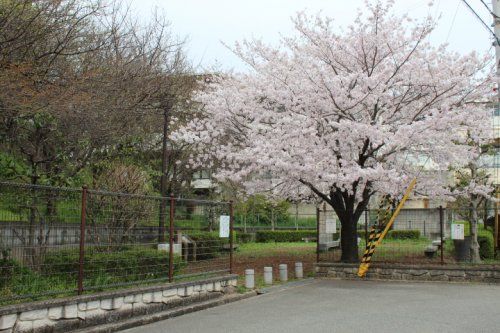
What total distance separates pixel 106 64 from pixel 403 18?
29.4 ft

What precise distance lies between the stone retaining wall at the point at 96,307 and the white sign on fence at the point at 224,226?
1222mm

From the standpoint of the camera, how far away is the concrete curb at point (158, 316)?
26.6 ft

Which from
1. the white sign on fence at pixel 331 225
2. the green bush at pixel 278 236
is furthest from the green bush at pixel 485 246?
the green bush at pixel 278 236

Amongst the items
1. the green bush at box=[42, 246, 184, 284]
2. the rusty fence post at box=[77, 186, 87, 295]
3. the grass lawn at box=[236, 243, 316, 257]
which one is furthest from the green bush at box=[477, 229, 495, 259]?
the rusty fence post at box=[77, 186, 87, 295]

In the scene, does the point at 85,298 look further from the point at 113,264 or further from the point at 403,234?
the point at 403,234

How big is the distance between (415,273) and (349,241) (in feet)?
7.73

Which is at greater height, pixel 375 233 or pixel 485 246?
pixel 375 233

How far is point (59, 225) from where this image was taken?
27.0ft

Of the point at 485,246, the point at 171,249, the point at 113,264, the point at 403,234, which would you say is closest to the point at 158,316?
the point at 113,264

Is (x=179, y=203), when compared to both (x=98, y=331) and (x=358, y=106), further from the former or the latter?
(x=358, y=106)

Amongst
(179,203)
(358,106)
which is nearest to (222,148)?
(358,106)

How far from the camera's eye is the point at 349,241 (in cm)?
1688

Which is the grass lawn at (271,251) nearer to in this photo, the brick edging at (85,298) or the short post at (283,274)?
the short post at (283,274)

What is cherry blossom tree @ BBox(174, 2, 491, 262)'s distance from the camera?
15.0 meters
